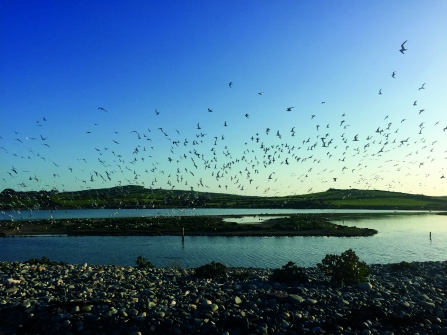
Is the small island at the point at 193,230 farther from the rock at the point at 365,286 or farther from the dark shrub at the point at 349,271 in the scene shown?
the rock at the point at 365,286

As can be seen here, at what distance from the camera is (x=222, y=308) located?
44.9ft

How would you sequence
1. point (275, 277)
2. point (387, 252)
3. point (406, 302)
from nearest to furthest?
1. point (406, 302)
2. point (275, 277)
3. point (387, 252)

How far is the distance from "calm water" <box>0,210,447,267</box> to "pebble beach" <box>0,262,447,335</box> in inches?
830

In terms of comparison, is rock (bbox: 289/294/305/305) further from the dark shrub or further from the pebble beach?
the dark shrub

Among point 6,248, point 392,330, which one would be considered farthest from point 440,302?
point 6,248

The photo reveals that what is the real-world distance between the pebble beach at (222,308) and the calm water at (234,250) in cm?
2107

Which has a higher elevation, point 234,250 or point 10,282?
point 10,282

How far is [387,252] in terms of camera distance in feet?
156

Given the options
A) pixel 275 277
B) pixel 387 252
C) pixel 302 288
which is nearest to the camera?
pixel 302 288

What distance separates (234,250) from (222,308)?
3765 cm

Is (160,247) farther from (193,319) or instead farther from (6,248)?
(193,319)

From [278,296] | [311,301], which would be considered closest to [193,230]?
[278,296]

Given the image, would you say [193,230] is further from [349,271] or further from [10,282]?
[349,271]

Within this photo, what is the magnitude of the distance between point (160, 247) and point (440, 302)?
4314 cm
